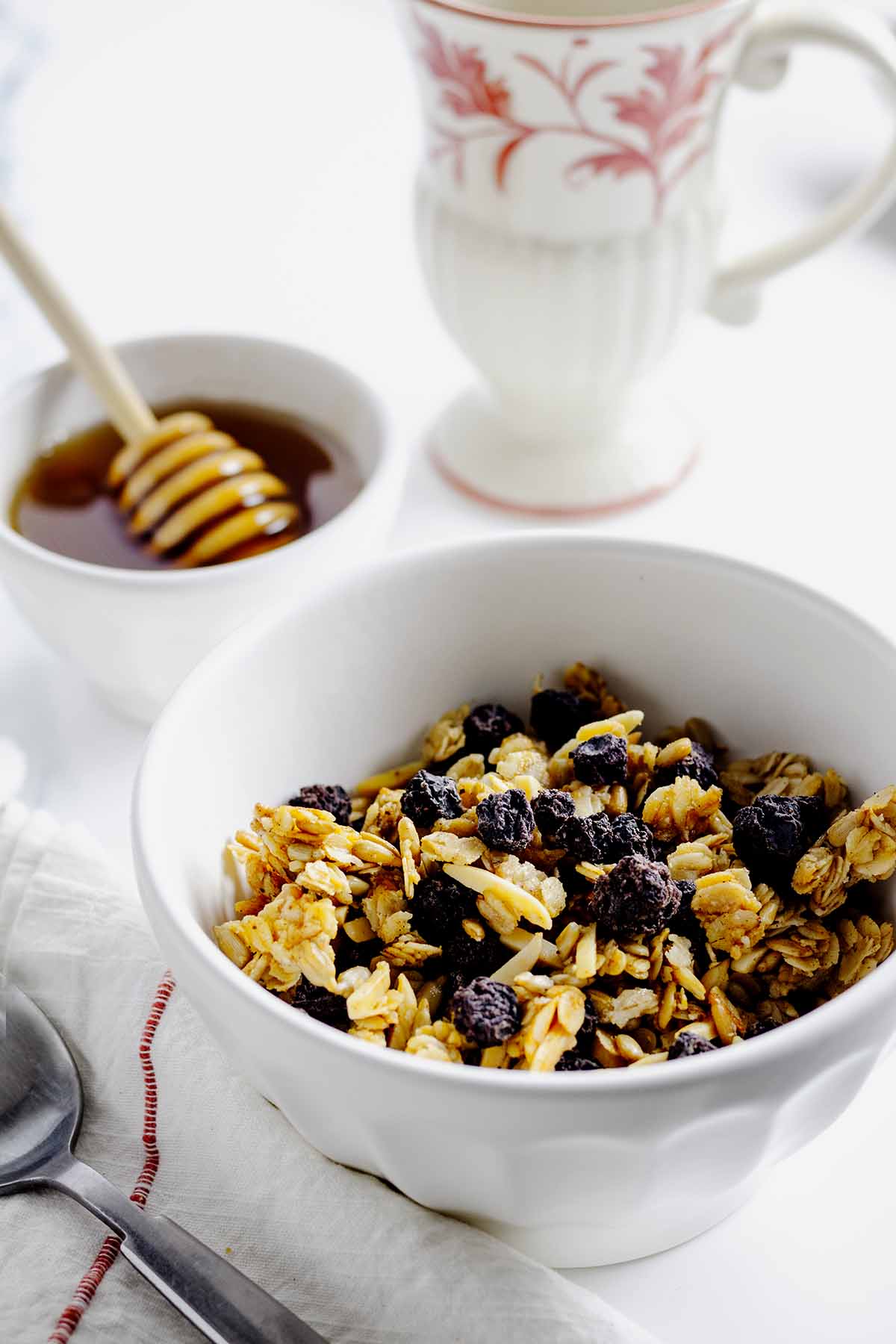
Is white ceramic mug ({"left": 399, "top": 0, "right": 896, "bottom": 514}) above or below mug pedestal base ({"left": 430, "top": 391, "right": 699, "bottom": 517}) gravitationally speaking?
above

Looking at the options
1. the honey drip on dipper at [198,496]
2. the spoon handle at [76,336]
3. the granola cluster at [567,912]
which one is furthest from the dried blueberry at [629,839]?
the spoon handle at [76,336]

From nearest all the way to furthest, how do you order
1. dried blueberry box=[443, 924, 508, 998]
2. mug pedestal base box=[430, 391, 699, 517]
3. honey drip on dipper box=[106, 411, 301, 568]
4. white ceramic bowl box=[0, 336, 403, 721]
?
dried blueberry box=[443, 924, 508, 998] < white ceramic bowl box=[0, 336, 403, 721] < honey drip on dipper box=[106, 411, 301, 568] < mug pedestal base box=[430, 391, 699, 517]

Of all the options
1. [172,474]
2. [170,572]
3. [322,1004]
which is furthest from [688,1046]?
[172,474]

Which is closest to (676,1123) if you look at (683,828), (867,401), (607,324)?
(683,828)

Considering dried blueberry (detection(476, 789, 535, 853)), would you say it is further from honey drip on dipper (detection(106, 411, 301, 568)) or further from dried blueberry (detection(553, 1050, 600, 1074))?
honey drip on dipper (detection(106, 411, 301, 568))

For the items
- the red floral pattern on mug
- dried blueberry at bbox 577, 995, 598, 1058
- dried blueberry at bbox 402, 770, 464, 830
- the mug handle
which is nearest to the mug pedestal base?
the mug handle
